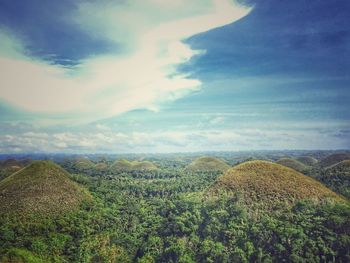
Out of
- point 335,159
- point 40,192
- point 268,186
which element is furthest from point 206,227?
point 335,159

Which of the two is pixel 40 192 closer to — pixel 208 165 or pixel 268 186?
pixel 268 186

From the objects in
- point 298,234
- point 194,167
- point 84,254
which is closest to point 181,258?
point 84,254

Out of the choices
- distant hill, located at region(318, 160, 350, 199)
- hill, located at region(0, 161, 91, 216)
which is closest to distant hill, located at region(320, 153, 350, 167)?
distant hill, located at region(318, 160, 350, 199)

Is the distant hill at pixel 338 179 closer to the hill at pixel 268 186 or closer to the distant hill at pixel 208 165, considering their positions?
the hill at pixel 268 186

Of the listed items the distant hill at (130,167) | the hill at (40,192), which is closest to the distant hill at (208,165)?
the distant hill at (130,167)

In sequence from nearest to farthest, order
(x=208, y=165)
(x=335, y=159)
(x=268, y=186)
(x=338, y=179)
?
(x=268, y=186) → (x=338, y=179) → (x=208, y=165) → (x=335, y=159)

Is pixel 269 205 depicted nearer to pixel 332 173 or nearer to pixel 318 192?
pixel 318 192

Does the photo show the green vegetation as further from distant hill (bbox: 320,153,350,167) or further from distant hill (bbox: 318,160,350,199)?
distant hill (bbox: 320,153,350,167)
